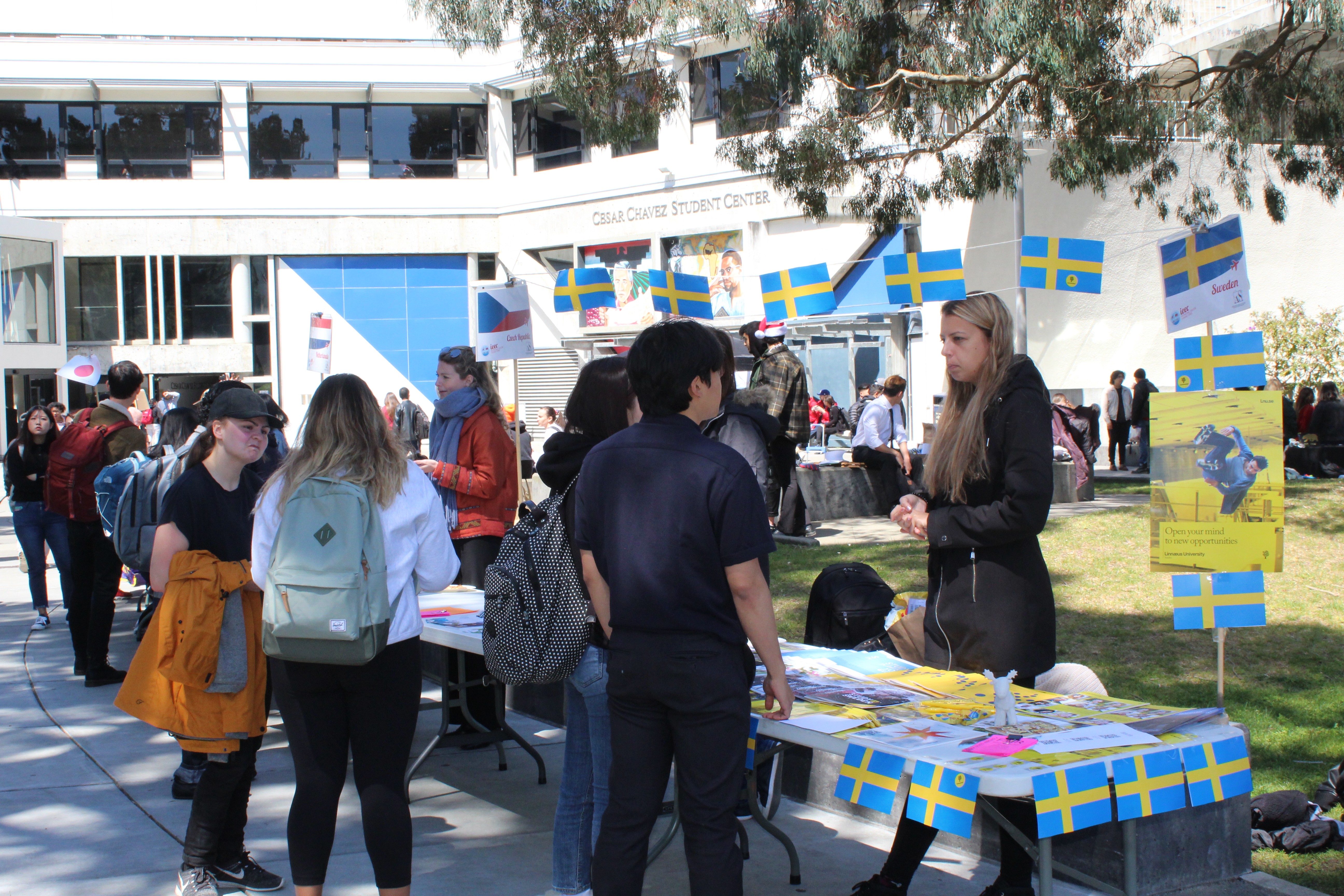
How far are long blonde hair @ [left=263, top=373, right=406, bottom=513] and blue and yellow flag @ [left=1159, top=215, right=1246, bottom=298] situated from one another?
156 inches

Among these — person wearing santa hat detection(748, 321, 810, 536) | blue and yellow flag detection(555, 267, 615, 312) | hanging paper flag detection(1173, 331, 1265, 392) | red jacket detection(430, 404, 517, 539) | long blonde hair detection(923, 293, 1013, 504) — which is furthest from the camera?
blue and yellow flag detection(555, 267, 615, 312)

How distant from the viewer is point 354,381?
11.1 feet

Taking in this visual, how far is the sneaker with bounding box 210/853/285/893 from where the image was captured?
3895mm

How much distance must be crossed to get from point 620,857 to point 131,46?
109 ft

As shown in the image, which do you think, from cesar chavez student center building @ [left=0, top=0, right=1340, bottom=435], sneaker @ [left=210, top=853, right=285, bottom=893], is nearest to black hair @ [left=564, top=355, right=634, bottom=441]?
sneaker @ [left=210, top=853, right=285, bottom=893]

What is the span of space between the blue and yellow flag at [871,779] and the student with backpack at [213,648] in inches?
80.5

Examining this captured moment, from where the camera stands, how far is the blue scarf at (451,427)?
5.72 m

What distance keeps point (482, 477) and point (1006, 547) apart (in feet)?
9.66

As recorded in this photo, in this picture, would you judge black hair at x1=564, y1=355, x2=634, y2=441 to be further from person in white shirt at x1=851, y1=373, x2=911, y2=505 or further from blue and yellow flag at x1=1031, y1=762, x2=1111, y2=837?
person in white shirt at x1=851, y1=373, x2=911, y2=505

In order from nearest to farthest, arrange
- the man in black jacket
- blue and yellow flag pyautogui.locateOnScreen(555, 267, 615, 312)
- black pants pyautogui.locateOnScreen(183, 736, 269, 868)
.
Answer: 1. black pants pyautogui.locateOnScreen(183, 736, 269, 868)
2. blue and yellow flag pyautogui.locateOnScreen(555, 267, 615, 312)
3. the man in black jacket

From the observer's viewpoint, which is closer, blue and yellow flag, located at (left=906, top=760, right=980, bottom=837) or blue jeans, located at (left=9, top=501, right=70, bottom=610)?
blue and yellow flag, located at (left=906, top=760, right=980, bottom=837)

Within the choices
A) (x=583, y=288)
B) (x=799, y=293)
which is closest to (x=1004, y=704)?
(x=799, y=293)

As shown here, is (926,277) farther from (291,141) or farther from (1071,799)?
(291,141)

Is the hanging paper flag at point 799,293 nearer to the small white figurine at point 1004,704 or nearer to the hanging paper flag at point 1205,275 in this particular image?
the hanging paper flag at point 1205,275
